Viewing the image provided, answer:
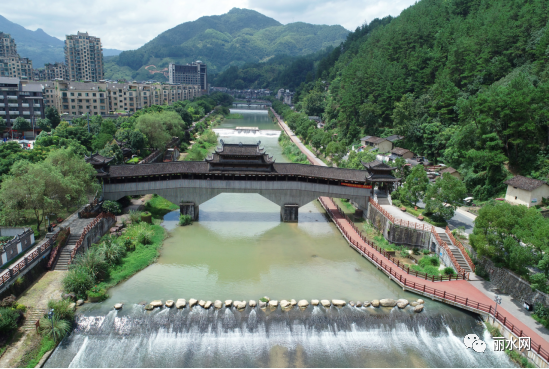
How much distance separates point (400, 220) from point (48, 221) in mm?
29167

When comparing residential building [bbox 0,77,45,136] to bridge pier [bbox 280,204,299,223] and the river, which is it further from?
the river

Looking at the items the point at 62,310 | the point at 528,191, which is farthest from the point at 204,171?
the point at 528,191

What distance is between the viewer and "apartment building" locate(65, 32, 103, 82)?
158m

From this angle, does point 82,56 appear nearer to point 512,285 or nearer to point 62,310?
point 62,310

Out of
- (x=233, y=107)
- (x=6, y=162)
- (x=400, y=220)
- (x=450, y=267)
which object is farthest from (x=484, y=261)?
(x=233, y=107)

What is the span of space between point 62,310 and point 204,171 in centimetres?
2059

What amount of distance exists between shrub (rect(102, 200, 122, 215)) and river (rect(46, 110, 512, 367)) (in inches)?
341

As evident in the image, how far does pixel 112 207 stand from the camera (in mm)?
37719

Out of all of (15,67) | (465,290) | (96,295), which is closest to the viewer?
(96,295)

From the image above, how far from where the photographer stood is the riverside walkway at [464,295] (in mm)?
20797

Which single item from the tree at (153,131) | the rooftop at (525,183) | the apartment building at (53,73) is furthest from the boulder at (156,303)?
the apartment building at (53,73)

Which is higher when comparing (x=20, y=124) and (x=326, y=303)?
(x=20, y=124)

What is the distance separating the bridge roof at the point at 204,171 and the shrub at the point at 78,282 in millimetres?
15241

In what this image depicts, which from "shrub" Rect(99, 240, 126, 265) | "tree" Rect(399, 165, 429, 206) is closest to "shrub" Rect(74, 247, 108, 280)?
"shrub" Rect(99, 240, 126, 265)
